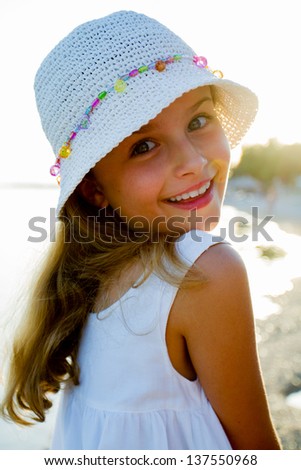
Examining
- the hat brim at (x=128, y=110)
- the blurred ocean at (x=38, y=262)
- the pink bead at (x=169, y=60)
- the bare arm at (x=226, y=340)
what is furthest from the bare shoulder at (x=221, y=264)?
the blurred ocean at (x=38, y=262)

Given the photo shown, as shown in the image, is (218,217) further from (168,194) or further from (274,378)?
(274,378)

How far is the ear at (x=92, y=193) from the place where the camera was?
6.82 feet

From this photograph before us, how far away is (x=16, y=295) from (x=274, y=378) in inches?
74.0

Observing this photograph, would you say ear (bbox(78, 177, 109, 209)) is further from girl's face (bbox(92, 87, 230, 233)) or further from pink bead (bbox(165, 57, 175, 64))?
pink bead (bbox(165, 57, 175, 64))

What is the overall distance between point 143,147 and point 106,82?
0.26 metres

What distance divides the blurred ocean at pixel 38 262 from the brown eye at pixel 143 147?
579 millimetres

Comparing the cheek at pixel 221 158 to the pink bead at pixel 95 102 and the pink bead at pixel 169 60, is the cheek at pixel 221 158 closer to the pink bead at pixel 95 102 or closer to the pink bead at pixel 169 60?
the pink bead at pixel 169 60

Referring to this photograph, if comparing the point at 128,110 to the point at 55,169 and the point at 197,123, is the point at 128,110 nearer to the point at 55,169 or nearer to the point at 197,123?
the point at 197,123

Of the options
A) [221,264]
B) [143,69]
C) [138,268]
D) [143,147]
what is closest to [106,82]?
[143,69]

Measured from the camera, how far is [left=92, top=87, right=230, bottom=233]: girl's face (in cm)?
188

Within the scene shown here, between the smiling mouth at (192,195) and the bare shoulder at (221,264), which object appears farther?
the smiling mouth at (192,195)
